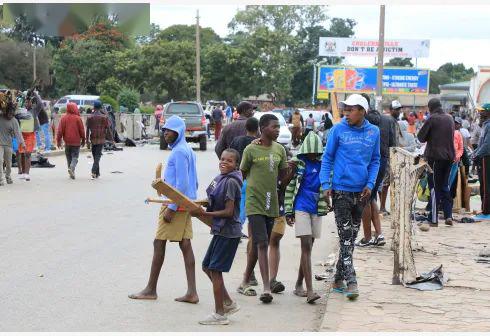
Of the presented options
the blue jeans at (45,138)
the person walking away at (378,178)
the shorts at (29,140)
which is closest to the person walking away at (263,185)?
the person walking away at (378,178)

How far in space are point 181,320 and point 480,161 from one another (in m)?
8.35

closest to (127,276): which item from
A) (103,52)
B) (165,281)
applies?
(165,281)

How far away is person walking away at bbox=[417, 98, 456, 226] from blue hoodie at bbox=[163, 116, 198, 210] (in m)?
5.99

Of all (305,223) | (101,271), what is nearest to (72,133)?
(101,271)

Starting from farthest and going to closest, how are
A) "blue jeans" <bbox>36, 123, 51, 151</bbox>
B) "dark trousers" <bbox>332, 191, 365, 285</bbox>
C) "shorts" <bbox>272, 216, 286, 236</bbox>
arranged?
"blue jeans" <bbox>36, 123, 51, 151</bbox> → "shorts" <bbox>272, 216, 286, 236</bbox> → "dark trousers" <bbox>332, 191, 365, 285</bbox>

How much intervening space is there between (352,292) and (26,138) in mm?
13691

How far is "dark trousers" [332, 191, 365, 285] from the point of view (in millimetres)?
7715

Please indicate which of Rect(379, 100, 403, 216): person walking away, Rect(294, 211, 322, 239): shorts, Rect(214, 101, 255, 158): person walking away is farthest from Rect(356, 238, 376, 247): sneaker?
Rect(294, 211, 322, 239): shorts

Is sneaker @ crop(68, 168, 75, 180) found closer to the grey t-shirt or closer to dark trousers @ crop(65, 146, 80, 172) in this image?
dark trousers @ crop(65, 146, 80, 172)

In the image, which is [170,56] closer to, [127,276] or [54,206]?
[54,206]

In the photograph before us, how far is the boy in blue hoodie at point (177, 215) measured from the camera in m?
7.59

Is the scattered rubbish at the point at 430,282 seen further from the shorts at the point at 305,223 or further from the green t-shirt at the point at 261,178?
the green t-shirt at the point at 261,178

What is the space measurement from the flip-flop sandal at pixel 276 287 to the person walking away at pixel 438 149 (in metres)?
5.22

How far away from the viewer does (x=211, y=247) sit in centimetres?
703
